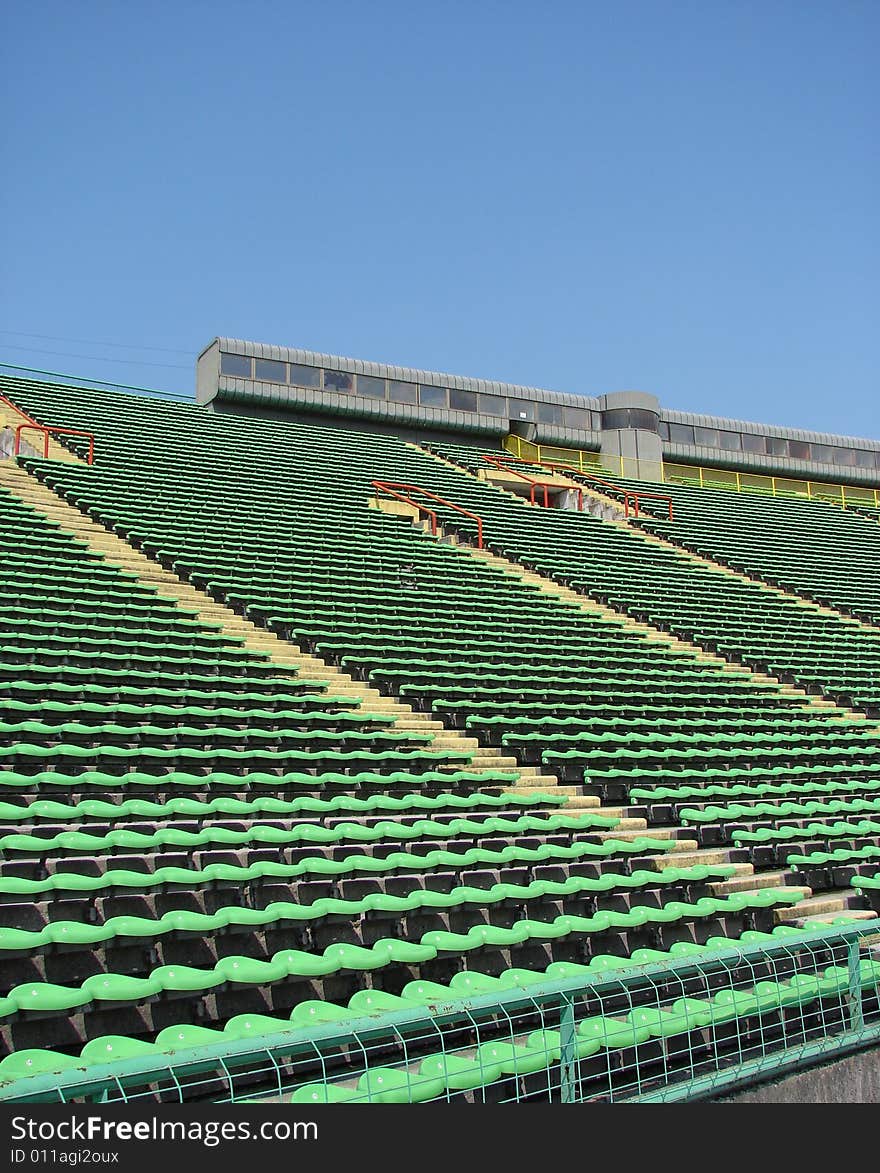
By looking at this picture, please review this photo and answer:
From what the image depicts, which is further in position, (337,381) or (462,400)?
→ (462,400)

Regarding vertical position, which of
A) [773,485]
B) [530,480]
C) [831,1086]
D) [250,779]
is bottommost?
[831,1086]

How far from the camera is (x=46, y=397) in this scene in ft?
65.0

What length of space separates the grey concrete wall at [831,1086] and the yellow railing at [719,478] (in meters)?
22.1

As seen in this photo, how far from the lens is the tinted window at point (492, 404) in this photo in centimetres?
2675

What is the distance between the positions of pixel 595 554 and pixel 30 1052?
14.9 meters

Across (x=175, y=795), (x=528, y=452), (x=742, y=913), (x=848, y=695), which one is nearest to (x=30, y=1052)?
(x=175, y=795)

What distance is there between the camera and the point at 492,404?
88.3 feet

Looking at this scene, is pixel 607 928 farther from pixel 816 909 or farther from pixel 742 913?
pixel 816 909

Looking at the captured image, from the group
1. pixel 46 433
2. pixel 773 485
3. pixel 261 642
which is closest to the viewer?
pixel 261 642

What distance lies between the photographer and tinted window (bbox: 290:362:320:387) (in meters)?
24.1

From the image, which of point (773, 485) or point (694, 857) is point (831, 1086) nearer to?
point (694, 857)

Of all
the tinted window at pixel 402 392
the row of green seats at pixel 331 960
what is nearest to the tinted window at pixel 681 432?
the tinted window at pixel 402 392

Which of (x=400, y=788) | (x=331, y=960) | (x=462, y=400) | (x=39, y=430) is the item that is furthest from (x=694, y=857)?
(x=462, y=400)

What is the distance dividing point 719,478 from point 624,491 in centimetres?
749
